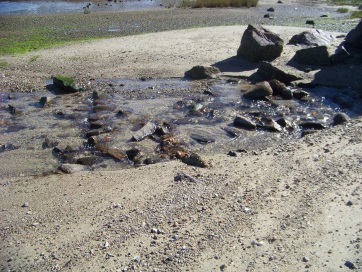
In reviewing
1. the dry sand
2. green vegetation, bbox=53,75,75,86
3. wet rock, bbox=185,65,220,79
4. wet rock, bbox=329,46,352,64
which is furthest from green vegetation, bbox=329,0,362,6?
the dry sand

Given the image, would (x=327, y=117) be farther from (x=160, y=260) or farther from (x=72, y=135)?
(x=160, y=260)

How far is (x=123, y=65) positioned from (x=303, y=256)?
12074mm

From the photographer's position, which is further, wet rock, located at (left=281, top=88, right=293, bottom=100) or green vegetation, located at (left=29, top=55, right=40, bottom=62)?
green vegetation, located at (left=29, top=55, right=40, bottom=62)

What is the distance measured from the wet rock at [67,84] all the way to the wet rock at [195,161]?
6.18 m

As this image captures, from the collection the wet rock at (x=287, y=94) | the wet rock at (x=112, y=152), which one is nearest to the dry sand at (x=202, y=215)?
the wet rock at (x=112, y=152)

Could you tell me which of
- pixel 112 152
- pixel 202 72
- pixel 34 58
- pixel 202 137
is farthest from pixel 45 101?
pixel 34 58

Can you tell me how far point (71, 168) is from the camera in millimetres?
8789

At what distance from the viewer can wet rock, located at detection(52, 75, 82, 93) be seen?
44.9ft

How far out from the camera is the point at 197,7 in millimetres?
35938

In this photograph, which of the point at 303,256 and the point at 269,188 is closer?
the point at 303,256

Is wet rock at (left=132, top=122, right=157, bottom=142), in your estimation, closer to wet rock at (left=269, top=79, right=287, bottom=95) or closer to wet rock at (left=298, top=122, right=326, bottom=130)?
wet rock at (left=298, top=122, right=326, bottom=130)

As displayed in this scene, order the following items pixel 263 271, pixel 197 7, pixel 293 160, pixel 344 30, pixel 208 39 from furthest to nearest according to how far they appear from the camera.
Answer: pixel 197 7, pixel 344 30, pixel 208 39, pixel 293 160, pixel 263 271

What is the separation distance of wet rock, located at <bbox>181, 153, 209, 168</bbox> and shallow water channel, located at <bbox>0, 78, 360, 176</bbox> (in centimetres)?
66

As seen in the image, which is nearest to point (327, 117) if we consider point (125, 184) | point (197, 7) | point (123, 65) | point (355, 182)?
point (355, 182)
